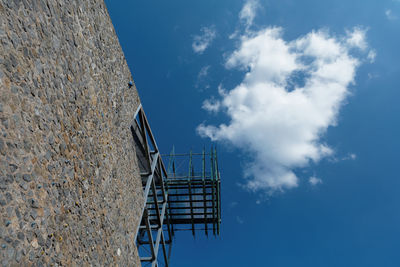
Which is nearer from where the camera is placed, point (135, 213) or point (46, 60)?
point (46, 60)

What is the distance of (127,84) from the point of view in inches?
352

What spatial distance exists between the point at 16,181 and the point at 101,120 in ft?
10.6

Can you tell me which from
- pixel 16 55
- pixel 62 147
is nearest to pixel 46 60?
pixel 16 55

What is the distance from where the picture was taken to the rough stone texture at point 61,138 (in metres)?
3.57

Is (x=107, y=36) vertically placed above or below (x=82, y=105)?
above

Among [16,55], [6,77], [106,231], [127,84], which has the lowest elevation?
[106,231]

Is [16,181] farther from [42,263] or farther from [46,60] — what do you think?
[46,60]

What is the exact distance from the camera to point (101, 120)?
6.66m

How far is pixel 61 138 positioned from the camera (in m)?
4.79

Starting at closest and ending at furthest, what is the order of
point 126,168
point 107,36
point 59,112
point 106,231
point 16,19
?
point 16,19 < point 59,112 < point 106,231 < point 107,36 < point 126,168

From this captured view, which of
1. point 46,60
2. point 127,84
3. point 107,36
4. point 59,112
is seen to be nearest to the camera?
point 46,60

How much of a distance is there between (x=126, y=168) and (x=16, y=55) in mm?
5154

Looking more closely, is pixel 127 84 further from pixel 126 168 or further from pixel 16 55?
pixel 16 55

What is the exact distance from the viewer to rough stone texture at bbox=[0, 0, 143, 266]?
11.7ft
